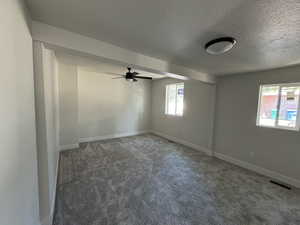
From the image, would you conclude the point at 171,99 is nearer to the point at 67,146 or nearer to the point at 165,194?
the point at 165,194

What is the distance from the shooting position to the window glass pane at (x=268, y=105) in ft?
9.27

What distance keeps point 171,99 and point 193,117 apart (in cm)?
134

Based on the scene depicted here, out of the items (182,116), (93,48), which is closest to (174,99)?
(182,116)

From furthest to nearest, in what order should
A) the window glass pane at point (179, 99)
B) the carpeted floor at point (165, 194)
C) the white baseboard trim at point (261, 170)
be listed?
1. the window glass pane at point (179, 99)
2. the white baseboard trim at point (261, 170)
3. the carpeted floor at point (165, 194)

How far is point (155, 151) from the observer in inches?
159

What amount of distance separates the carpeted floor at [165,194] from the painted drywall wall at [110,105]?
1.46 metres

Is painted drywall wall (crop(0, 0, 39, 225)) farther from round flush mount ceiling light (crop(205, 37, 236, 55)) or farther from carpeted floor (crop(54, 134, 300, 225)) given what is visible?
round flush mount ceiling light (crop(205, 37, 236, 55))

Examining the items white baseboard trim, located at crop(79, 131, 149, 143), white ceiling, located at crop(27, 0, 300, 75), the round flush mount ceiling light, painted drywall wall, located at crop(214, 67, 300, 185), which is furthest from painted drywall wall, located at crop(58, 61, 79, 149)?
painted drywall wall, located at crop(214, 67, 300, 185)

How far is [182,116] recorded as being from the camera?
4801mm

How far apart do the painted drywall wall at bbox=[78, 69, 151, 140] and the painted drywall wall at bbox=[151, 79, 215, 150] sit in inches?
37.2

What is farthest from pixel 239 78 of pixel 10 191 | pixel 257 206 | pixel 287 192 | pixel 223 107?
pixel 10 191

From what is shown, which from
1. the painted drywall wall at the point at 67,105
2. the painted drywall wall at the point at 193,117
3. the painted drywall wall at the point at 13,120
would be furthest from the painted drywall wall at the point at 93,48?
the painted drywall wall at the point at 67,105

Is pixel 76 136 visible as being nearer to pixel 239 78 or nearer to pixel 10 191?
pixel 10 191

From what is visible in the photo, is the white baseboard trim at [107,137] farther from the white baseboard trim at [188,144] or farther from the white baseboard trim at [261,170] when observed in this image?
the white baseboard trim at [261,170]
